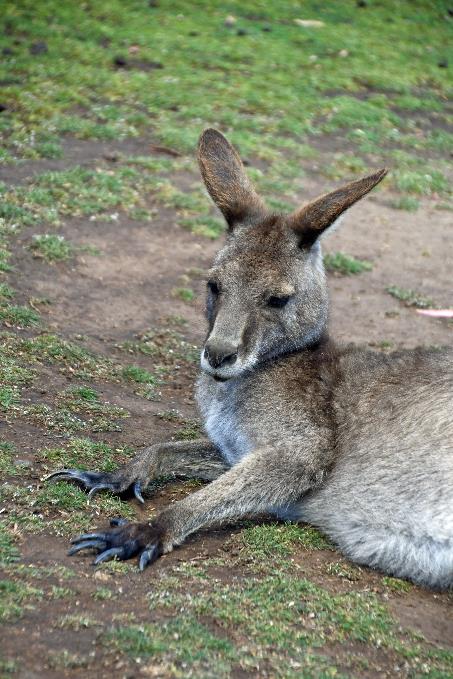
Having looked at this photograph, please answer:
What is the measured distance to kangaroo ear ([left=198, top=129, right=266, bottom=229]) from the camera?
615 cm

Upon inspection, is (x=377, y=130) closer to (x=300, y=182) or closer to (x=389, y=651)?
(x=300, y=182)

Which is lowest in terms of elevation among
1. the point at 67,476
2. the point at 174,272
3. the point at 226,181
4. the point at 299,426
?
the point at 174,272

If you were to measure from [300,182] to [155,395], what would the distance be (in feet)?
14.6

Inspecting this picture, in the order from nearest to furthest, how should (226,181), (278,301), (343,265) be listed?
(278,301), (226,181), (343,265)

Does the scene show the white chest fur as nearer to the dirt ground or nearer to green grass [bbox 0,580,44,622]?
the dirt ground

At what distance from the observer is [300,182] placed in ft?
35.4

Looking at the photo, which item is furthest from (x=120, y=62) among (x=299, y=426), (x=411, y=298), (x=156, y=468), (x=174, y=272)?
(x=299, y=426)

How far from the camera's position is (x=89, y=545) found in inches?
190

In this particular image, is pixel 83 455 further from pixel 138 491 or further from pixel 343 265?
pixel 343 265

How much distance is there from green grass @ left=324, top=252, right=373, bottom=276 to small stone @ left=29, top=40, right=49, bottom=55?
18.3 ft

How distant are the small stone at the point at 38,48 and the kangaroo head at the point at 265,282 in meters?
7.62

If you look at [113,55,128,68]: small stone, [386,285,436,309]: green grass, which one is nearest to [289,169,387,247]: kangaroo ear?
[386,285,436,309]: green grass

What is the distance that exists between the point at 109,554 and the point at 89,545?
109 mm

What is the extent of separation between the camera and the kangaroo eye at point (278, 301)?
5.70 metres
